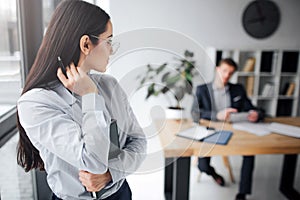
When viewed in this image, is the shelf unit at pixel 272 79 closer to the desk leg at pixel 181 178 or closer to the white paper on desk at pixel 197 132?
the desk leg at pixel 181 178

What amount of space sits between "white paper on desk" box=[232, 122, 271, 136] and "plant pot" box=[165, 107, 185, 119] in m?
0.96

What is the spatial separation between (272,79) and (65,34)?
3094mm

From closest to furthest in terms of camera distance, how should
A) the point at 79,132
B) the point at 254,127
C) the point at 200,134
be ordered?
the point at 79,132 < the point at 200,134 < the point at 254,127

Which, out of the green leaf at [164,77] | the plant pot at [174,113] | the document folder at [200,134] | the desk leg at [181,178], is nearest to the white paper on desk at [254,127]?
the document folder at [200,134]

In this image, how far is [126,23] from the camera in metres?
0.63

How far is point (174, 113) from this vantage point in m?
0.75

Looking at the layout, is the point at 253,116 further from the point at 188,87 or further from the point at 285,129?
the point at 188,87

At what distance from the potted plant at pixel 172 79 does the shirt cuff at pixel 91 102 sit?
121 millimetres

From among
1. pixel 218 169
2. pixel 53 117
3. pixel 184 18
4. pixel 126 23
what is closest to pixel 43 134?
pixel 53 117

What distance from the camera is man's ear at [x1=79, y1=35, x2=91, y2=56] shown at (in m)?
0.55

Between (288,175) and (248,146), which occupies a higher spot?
(248,146)

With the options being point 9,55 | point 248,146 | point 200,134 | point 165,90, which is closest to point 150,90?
point 165,90

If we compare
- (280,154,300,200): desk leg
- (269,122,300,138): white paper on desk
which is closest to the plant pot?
(269,122,300,138): white paper on desk

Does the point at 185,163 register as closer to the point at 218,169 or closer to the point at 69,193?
the point at 218,169
